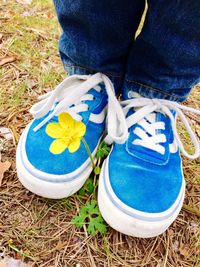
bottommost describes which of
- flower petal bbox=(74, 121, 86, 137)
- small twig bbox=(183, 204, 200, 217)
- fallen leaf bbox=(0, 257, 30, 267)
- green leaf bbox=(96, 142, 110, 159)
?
fallen leaf bbox=(0, 257, 30, 267)

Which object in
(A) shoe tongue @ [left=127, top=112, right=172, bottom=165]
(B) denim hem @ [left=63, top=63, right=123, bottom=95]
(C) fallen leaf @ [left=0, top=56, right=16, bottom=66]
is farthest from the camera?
(C) fallen leaf @ [left=0, top=56, right=16, bottom=66]

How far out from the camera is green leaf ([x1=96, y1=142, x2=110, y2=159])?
1.13 meters

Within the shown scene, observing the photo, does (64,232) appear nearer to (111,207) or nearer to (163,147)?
(111,207)

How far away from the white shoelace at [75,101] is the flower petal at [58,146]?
0.12 m

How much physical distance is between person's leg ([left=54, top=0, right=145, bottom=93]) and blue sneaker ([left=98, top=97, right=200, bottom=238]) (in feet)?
0.46

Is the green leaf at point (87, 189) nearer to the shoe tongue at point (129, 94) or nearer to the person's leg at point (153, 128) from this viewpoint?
the person's leg at point (153, 128)

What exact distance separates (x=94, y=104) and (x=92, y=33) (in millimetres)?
204

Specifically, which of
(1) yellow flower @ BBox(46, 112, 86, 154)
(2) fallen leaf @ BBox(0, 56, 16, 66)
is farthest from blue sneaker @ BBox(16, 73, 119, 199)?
(2) fallen leaf @ BBox(0, 56, 16, 66)

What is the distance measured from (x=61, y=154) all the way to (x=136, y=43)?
369mm

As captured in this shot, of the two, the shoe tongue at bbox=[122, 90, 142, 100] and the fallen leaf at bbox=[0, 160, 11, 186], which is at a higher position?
the shoe tongue at bbox=[122, 90, 142, 100]

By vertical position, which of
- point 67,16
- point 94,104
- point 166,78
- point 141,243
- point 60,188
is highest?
point 67,16

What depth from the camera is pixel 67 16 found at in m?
1.02

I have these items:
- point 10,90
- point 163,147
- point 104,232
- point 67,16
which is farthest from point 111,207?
Result: point 10,90

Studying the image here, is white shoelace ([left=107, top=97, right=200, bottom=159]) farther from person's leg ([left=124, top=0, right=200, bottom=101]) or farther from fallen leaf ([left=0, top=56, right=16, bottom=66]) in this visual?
fallen leaf ([left=0, top=56, right=16, bottom=66])
